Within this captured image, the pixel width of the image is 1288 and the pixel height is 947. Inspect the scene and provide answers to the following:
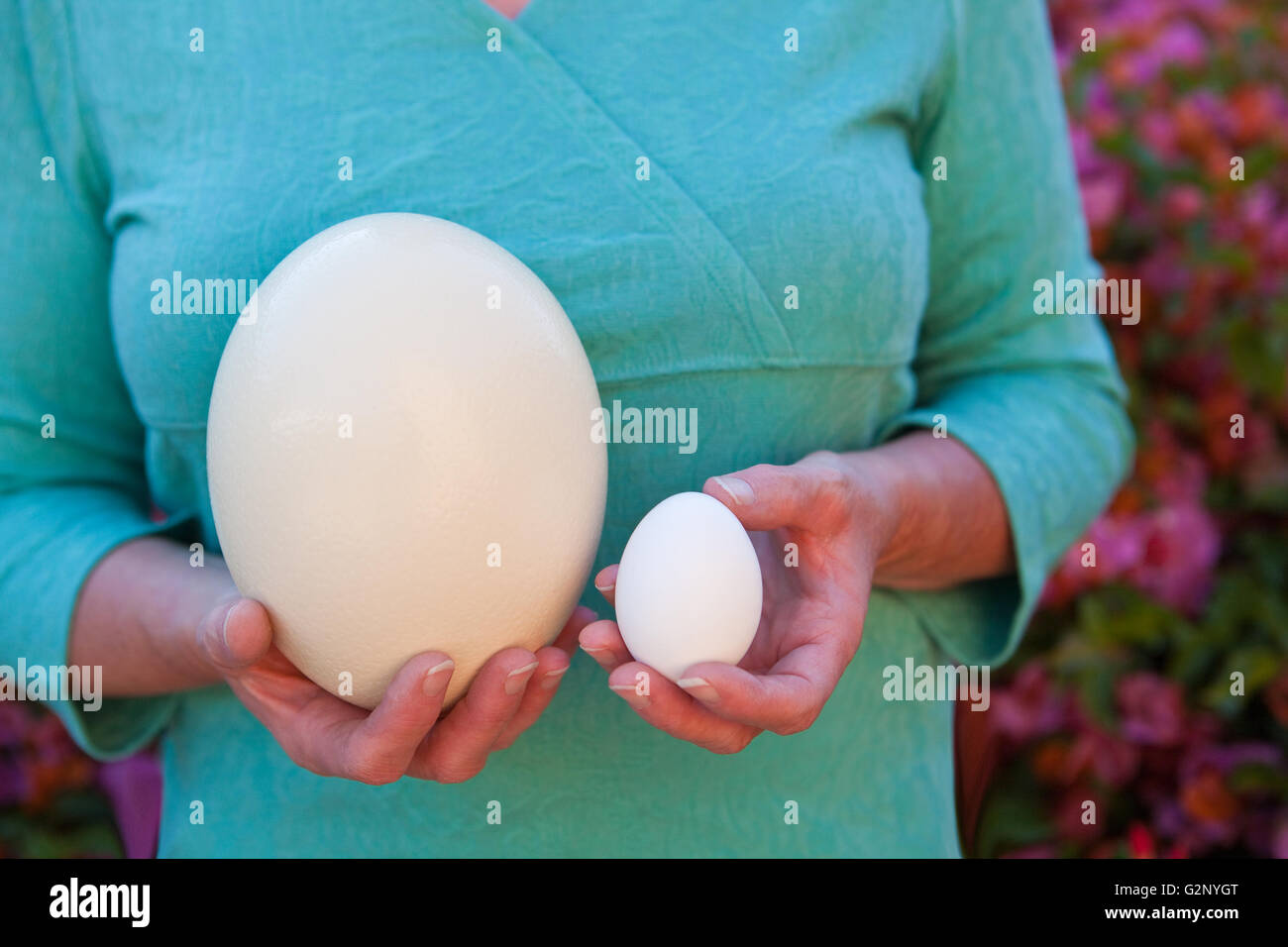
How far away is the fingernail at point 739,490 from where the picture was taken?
811 millimetres

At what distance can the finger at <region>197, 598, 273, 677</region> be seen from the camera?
0.80 metres

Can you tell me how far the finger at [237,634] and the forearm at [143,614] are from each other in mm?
104

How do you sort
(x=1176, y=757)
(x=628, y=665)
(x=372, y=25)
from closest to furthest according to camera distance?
1. (x=628, y=665)
2. (x=372, y=25)
3. (x=1176, y=757)

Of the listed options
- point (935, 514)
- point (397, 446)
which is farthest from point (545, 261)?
point (935, 514)

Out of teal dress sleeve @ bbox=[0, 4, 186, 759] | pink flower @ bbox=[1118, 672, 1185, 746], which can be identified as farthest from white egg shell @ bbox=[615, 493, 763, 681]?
pink flower @ bbox=[1118, 672, 1185, 746]

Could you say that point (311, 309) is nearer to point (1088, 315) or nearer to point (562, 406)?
point (562, 406)

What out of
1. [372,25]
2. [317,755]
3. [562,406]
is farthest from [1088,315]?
[317,755]

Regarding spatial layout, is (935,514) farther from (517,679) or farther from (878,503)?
(517,679)

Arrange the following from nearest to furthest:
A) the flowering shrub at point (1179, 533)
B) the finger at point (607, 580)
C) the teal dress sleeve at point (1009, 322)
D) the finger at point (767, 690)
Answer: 1. the finger at point (767, 690)
2. the finger at point (607, 580)
3. the teal dress sleeve at point (1009, 322)
4. the flowering shrub at point (1179, 533)

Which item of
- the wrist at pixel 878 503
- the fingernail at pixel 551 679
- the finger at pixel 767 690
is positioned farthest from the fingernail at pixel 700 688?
the wrist at pixel 878 503

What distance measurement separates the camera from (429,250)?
2.71 ft

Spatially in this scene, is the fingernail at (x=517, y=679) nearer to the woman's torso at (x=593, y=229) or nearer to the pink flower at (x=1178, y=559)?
the woman's torso at (x=593, y=229)

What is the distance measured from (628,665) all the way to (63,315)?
635 mm

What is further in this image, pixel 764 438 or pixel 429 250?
pixel 764 438
